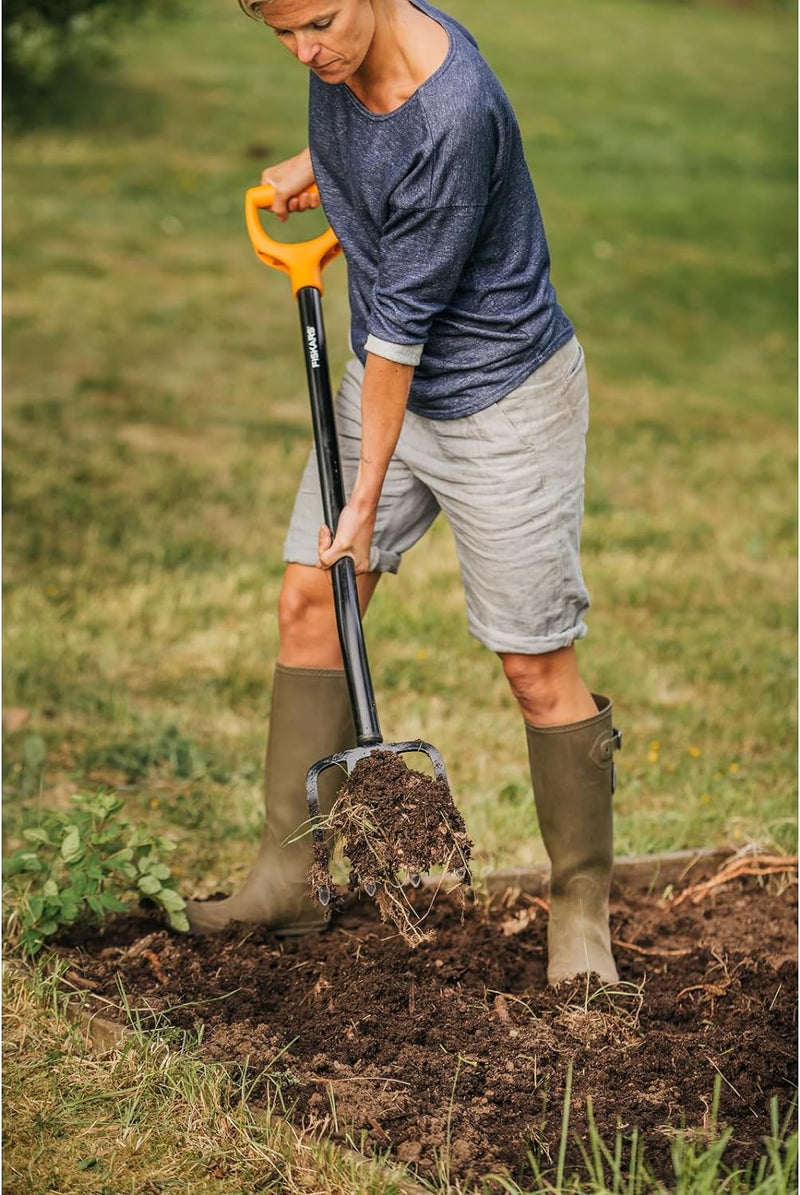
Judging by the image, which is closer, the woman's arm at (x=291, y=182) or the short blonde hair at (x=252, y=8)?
the short blonde hair at (x=252, y=8)

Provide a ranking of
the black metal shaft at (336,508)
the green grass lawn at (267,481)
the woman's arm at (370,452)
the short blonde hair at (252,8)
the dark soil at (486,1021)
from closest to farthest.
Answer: the short blonde hair at (252,8), the dark soil at (486,1021), the woman's arm at (370,452), the black metal shaft at (336,508), the green grass lawn at (267,481)

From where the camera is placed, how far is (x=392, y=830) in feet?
8.64

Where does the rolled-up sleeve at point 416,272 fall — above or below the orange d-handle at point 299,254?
above

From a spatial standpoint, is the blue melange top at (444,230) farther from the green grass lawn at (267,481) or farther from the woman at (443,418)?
the green grass lawn at (267,481)

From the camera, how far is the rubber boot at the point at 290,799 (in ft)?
10.5

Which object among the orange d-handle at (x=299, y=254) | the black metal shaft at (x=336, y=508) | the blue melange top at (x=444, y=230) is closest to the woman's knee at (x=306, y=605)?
the black metal shaft at (x=336, y=508)

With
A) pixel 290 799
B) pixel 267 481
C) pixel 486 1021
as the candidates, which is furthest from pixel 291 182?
pixel 267 481

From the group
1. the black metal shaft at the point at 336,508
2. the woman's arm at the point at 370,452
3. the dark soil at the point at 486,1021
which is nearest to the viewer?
the dark soil at the point at 486,1021

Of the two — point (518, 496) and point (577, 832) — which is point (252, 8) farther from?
point (577, 832)

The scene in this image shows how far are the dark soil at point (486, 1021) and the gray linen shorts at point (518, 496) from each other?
691 mm

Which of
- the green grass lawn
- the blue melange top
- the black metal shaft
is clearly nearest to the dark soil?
the green grass lawn

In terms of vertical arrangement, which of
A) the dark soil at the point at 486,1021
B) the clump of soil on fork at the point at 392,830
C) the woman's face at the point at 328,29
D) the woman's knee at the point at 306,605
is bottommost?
the dark soil at the point at 486,1021

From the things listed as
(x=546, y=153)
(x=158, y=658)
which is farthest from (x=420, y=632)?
→ (x=546, y=153)

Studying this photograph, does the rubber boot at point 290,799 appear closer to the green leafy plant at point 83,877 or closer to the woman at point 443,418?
the woman at point 443,418
